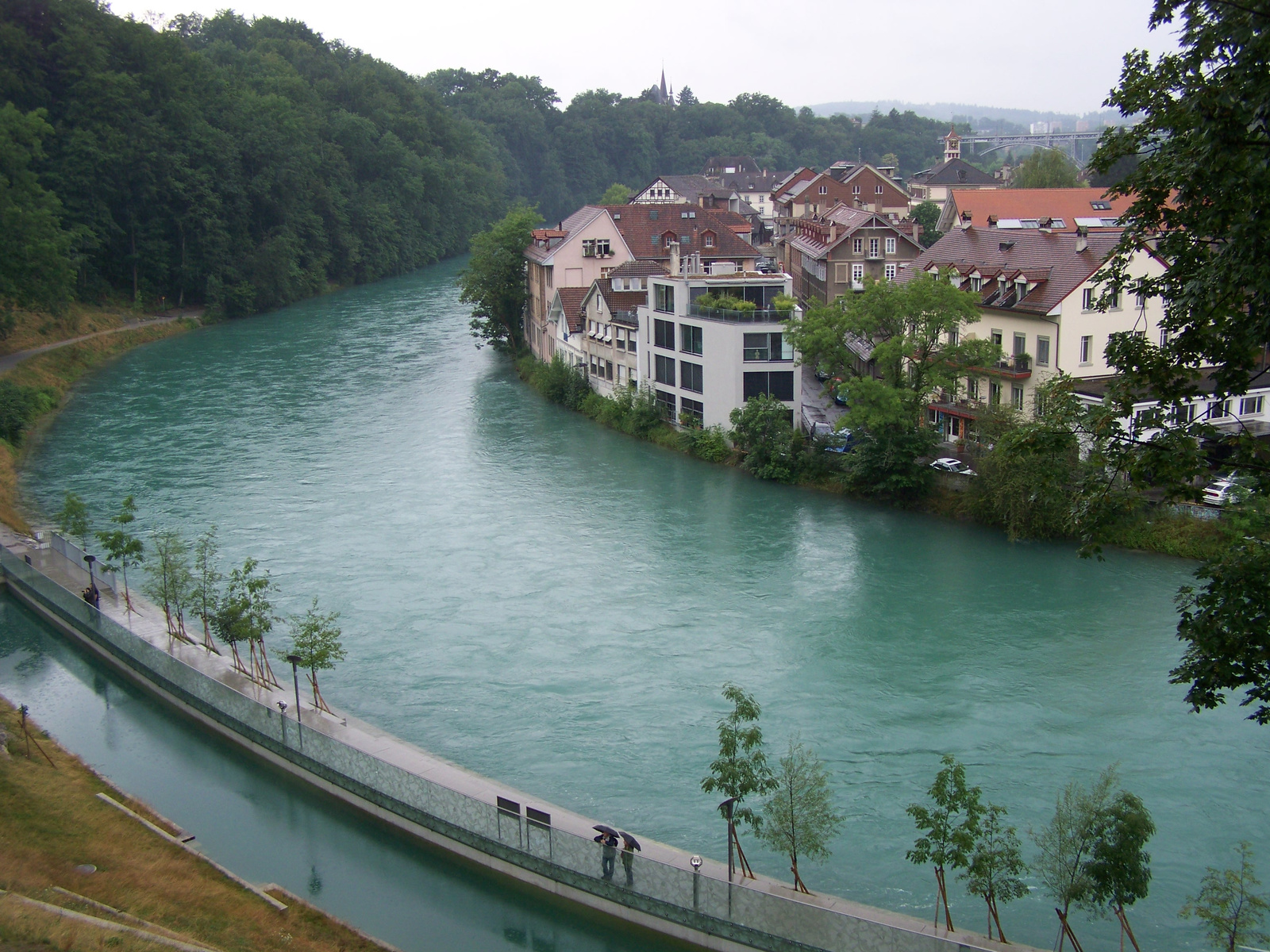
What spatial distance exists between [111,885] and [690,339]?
24.9 metres

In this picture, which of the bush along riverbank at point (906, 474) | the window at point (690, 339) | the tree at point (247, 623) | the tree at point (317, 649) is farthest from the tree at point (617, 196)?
A: the tree at point (317, 649)

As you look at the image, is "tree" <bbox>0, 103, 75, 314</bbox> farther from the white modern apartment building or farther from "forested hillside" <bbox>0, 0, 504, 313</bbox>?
the white modern apartment building

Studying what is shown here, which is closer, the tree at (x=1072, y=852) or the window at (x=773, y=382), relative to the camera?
the tree at (x=1072, y=852)

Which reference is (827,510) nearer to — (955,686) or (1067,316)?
(1067,316)

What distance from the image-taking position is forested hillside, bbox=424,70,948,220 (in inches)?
5271

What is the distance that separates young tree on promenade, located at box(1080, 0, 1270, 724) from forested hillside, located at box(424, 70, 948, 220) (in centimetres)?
12315

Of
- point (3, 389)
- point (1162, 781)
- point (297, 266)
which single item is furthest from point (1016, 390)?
point (297, 266)

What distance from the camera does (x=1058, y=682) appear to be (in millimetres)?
19078

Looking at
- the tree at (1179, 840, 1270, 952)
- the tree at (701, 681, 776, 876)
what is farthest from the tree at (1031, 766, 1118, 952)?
the tree at (701, 681, 776, 876)

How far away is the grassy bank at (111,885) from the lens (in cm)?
1039

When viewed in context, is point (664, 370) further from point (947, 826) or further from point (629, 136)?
point (629, 136)

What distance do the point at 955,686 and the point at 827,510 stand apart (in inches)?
412

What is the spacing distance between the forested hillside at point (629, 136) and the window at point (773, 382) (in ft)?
327

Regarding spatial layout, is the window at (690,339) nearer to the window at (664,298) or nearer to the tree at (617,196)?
the window at (664,298)
